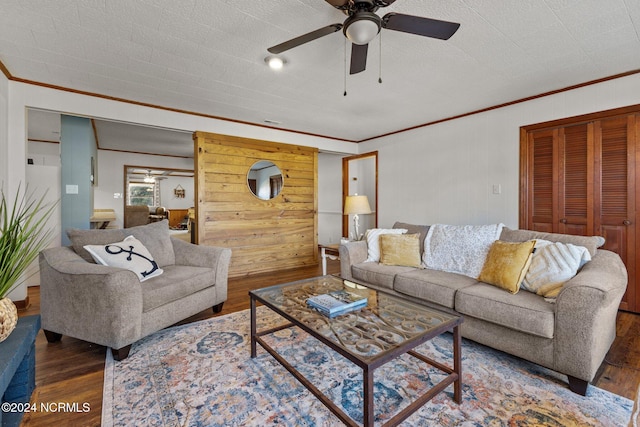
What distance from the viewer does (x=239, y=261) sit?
4.28 m

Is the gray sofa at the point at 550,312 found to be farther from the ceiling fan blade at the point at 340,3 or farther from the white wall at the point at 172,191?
the white wall at the point at 172,191

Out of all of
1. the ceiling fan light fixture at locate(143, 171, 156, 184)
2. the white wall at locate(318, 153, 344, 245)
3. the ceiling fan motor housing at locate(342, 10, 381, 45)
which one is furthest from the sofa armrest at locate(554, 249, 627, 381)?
the ceiling fan light fixture at locate(143, 171, 156, 184)

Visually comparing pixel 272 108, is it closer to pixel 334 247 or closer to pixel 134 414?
pixel 334 247

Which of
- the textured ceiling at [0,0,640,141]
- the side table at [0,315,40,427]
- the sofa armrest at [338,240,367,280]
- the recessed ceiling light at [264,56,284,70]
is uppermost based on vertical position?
the textured ceiling at [0,0,640,141]

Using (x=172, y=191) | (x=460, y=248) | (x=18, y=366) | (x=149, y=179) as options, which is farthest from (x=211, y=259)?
(x=149, y=179)

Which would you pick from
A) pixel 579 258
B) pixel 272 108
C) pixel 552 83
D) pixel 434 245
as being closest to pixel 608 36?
pixel 552 83

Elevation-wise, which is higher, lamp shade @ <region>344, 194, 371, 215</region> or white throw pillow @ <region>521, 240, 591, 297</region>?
lamp shade @ <region>344, 194, 371, 215</region>

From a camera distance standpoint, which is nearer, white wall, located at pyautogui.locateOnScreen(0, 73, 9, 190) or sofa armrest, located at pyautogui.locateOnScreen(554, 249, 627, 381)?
sofa armrest, located at pyautogui.locateOnScreen(554, 249, 627, 381)

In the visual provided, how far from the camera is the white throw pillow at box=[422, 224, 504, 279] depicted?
255 centimetres

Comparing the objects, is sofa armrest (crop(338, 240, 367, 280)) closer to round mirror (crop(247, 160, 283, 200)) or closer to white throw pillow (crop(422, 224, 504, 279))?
white throw pillow (crop(422, 224, 504, 279))

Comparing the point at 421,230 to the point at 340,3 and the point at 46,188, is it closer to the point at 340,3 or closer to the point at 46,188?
the point at 340,3

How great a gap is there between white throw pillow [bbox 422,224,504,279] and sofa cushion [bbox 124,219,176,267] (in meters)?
2.55

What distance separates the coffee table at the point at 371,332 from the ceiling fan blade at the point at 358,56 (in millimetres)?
1621

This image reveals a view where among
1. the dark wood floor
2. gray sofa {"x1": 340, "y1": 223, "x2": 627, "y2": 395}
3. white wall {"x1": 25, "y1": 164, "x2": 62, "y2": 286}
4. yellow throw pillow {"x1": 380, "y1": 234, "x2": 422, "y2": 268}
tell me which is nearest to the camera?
the dark wood floor
